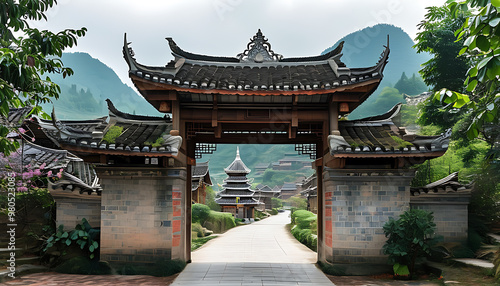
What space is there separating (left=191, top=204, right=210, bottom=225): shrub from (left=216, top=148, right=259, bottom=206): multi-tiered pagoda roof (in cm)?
1420

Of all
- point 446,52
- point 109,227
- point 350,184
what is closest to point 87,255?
point 109,227

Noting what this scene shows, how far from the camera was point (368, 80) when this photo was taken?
830 centimetres

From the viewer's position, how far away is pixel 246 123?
32.4 ft

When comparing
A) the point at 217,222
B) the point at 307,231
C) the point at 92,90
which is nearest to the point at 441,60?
the point at 307,231

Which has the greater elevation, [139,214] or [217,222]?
[139,214]

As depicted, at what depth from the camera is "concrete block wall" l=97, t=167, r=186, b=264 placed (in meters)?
A: 8.60

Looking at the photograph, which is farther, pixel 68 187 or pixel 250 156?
pixel 250 156

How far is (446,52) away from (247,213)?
103 feet

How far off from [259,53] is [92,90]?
9736cm

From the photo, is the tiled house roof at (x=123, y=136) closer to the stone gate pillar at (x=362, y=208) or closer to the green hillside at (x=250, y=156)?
the stone gate pillar at (x=362, y=208)

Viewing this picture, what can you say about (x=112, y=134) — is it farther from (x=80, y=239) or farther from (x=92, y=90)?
(x=92, y=90)

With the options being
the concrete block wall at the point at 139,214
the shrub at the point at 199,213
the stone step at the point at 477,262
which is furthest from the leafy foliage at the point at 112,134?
the shrub at the point at 199,213

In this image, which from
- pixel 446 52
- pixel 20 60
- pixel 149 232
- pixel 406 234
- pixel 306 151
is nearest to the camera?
pixel 20 60

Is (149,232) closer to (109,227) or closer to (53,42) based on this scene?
(109,227)
